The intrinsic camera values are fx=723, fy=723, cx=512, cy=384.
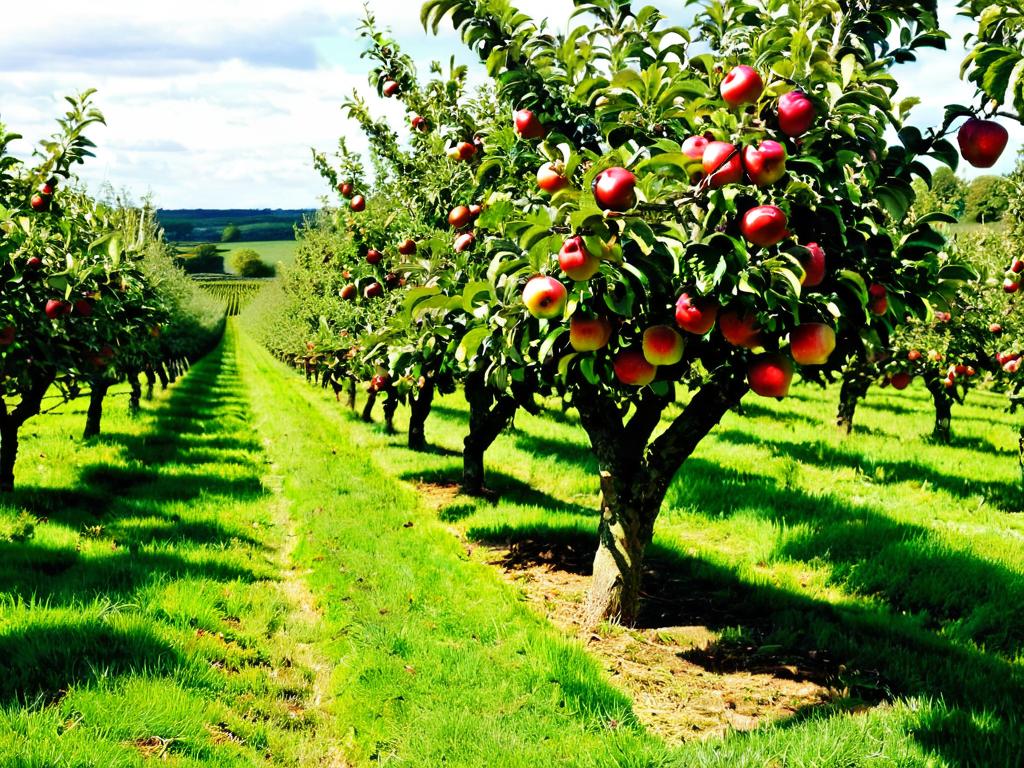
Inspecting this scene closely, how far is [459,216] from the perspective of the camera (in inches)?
240

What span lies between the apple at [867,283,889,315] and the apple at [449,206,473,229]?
335 cm

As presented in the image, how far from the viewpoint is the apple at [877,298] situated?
388 cm

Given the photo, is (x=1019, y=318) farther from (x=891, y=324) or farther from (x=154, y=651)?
(x=154, y=651)

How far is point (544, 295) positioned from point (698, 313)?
0.74 meters

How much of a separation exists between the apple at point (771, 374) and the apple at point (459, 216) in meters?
3.21

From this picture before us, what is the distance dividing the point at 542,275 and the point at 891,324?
2.10 meters

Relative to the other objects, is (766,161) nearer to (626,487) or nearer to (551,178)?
(551,178)

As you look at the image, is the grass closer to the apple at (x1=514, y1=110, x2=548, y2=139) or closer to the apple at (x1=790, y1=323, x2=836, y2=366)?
the apple at (x1=790, y1=323, x2=836, y2=366)

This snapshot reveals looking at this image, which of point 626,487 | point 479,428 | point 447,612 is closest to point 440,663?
point 447,612

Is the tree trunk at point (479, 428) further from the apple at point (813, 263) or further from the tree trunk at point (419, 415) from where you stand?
the apple at point (813, 263)

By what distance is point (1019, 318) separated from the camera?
1195 centimetres

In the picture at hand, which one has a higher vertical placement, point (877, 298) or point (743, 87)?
point (743, 87)

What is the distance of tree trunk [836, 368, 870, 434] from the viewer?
13.3m

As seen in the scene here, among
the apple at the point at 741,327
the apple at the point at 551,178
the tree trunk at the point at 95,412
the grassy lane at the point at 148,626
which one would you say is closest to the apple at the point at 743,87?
the apple at the point at 551,178
